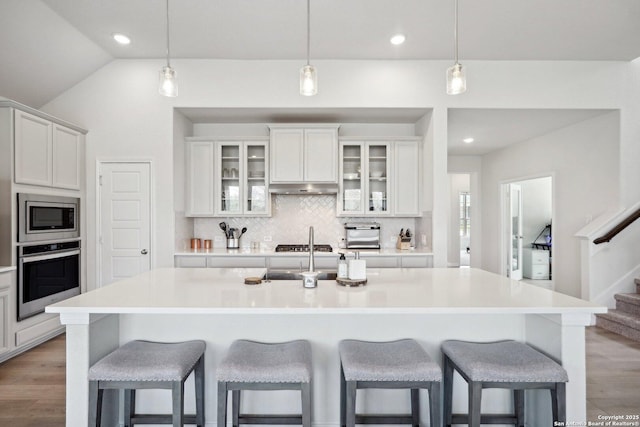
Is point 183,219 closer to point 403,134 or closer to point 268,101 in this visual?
point 268,101

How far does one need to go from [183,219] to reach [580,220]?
504 centimetres

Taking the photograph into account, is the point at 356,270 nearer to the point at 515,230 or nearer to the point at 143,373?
the point at 143,373

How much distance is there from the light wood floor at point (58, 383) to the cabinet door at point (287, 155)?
276 centimetres

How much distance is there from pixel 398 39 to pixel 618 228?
3.13 metres

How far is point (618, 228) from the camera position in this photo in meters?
3.96

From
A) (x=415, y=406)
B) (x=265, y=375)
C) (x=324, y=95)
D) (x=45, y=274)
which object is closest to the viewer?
(x=265, y=375)

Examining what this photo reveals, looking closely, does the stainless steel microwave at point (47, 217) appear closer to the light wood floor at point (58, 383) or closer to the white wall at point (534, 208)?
the light wood floor at point (58, 383)

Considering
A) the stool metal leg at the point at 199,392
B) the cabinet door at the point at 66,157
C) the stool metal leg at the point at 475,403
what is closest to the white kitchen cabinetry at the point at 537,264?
the stool metal leg at the point at 475,403

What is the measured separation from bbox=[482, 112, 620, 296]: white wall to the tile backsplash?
84.7 inches

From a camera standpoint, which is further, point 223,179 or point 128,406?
point 223,179

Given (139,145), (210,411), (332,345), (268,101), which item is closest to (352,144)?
(268,101)

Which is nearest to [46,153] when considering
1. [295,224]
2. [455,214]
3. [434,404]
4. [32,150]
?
[32,150]

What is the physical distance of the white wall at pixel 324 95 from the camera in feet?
13.4

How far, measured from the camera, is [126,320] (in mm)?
2018
